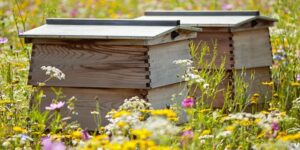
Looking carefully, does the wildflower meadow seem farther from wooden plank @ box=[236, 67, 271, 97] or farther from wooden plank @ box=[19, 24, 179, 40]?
wooden plank @ box=[19, 24, 179, 40]

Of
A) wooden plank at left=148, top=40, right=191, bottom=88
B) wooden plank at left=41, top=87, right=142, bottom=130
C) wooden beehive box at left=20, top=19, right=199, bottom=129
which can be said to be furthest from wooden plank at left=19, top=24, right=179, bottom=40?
wooden plank at left=41, top=87, right=142, bottom=130

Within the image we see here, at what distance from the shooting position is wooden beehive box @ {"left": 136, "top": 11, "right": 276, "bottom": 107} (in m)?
5.82

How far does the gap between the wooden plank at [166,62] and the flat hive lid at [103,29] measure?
0.13 metres

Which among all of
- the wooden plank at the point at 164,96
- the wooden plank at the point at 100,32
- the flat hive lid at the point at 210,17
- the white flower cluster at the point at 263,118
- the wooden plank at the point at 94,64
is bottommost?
the white flower cluster at the point at 263,118

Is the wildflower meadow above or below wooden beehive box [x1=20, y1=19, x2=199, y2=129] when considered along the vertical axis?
below

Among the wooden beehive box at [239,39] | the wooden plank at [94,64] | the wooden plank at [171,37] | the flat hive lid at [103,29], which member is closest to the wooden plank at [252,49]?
the wooden beehive box at [239,39]

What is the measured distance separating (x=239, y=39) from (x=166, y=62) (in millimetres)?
1106

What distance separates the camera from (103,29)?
505cm

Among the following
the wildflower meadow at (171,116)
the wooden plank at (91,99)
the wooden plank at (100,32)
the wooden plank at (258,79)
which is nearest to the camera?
the wildflower meadow at (171,116)

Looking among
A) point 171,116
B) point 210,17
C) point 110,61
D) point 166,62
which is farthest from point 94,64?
point 210,17

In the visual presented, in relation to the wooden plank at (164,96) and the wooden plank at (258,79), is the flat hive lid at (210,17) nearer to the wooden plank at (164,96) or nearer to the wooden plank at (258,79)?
the wooden plank at (258,79)

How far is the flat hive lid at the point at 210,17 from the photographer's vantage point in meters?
5.84

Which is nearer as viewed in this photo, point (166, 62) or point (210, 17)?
point (166, 62)

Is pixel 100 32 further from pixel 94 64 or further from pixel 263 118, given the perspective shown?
pixel 263 118
